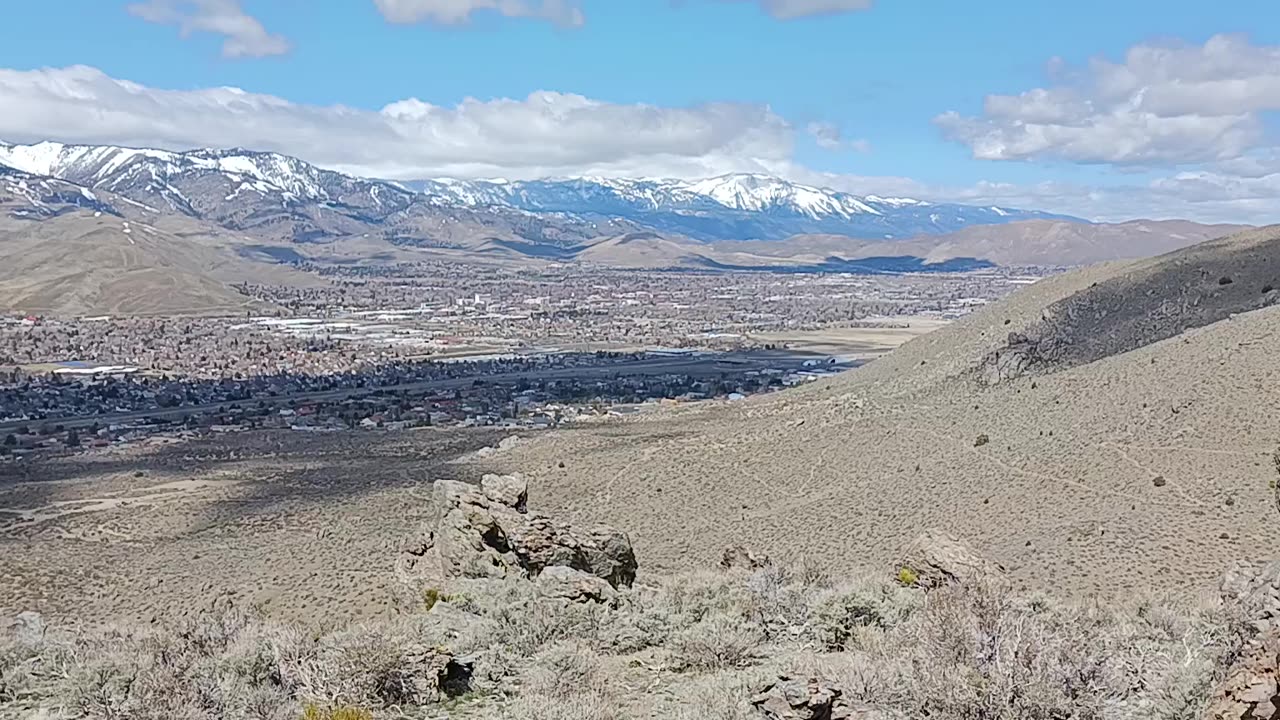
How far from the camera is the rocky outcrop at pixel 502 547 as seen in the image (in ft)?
66.8

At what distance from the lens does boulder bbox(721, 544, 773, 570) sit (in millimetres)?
22375

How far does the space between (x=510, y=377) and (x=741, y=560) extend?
8318cm

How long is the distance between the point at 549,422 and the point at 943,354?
28.1 metres

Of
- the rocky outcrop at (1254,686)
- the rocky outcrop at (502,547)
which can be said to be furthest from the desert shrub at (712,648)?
the rocky outcrop at (502,547)

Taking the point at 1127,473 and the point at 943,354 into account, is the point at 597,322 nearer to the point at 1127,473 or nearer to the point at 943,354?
the point at 943,354

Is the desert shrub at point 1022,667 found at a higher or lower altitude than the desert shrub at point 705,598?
higher

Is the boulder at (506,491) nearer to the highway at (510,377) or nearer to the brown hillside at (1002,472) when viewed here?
the brown hillside at (1002,472)

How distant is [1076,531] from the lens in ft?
82.5

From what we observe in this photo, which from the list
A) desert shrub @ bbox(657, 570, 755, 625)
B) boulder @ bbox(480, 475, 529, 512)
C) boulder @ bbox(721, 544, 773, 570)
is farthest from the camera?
boulder @ bbox(480, 475, 529, 512)

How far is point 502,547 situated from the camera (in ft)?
69.1

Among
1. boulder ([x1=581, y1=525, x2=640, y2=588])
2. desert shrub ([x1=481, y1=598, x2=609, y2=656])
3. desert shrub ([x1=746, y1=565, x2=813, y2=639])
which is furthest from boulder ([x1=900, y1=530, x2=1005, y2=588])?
desert shrub ([x1=481, y1=598, x2=609, y2=656])

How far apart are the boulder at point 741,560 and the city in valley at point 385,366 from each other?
141ft

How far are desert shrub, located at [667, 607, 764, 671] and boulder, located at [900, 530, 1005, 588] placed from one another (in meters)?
6.52

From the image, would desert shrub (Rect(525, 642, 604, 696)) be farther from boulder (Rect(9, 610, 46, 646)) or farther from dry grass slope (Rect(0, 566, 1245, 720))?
boulder (Rect(9, 610, 46, 646))
